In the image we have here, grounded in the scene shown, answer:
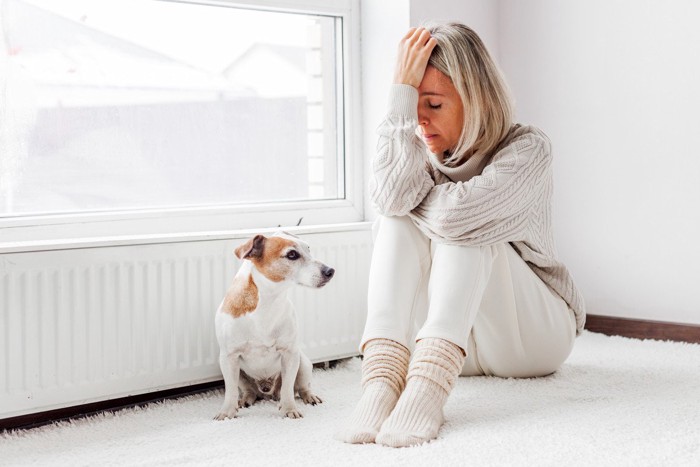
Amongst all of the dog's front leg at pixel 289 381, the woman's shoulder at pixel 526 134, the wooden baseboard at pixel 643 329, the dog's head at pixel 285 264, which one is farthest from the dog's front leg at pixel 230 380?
the wooden baseboard at pixel 643 329

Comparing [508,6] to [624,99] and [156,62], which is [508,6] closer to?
[624,99]

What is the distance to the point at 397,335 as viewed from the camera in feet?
5.61

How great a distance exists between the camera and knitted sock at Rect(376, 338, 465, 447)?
1544mm

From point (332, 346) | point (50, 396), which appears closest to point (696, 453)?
point (332, 346)

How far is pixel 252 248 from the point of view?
1.85 m

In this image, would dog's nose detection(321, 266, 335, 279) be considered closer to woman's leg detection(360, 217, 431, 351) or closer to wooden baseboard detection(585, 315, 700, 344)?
woman's leg detection(360, 217, 431, 351)

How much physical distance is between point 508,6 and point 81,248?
6.08ft

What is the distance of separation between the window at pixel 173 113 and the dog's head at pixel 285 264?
20.1 inches

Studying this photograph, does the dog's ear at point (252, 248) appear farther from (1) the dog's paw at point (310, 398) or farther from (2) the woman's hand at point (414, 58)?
(2) the woman's hand at point (414, 58)

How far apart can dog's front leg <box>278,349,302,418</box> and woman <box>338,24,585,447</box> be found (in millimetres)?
188

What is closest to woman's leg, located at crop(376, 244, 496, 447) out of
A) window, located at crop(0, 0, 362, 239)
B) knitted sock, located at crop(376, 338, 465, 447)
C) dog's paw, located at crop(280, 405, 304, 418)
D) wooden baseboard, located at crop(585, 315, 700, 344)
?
knitted sock, located at crop(376, 338, 465, 447)

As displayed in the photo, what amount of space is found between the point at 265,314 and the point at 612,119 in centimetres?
148

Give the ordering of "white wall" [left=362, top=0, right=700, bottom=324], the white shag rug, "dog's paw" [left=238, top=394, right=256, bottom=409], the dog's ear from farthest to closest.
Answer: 1. "white wall" [left=362, top=0, right=700, bottom=324]
2. "dog's paw" [left=238, top=394, right=256, bottom=409]
3. the dog's ear
4. the white shag rug

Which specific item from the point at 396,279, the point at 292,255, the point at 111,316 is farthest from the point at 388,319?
the point at 111,316
